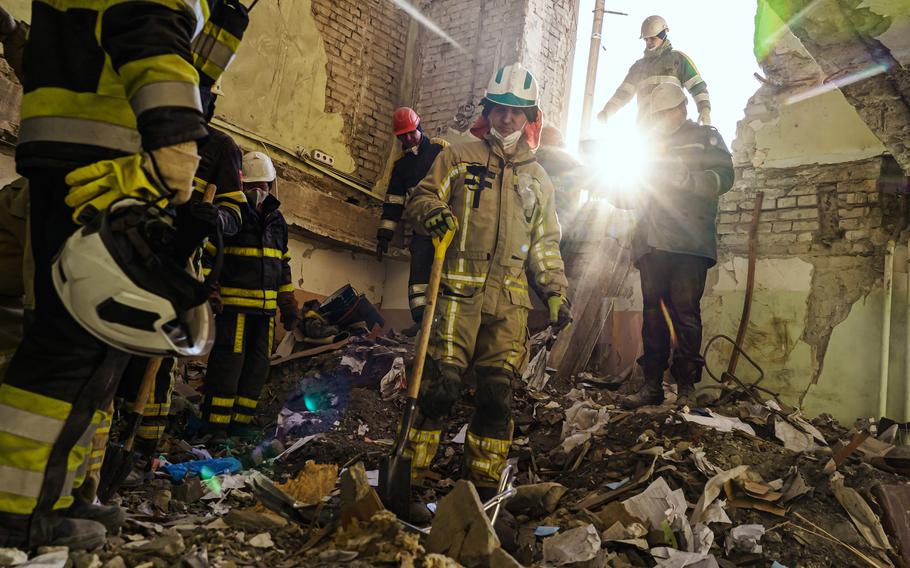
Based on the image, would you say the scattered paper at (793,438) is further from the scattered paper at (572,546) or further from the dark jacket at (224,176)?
the dark jacket at (224,176)

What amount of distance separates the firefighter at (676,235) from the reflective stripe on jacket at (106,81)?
139 inches

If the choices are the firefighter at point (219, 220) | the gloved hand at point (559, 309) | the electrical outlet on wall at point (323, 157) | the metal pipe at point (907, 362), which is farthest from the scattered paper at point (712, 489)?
the electrical outlet on wall at point (323, 157)

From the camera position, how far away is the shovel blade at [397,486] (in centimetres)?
249

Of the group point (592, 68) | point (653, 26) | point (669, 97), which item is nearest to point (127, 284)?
point (669, 97)

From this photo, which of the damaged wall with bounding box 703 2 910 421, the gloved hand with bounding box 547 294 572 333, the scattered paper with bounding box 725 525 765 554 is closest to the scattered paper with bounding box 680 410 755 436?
the scattered paper with bounding box 725 525 765 554

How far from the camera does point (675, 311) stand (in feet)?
14.3

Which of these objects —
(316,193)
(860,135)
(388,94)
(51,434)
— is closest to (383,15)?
(388,94)

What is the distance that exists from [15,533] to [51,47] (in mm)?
1328

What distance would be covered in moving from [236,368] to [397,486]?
1.86 m

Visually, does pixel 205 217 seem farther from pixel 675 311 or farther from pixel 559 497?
pixel 675 311

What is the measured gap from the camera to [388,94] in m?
8.60

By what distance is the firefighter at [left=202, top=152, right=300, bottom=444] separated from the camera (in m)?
3.89

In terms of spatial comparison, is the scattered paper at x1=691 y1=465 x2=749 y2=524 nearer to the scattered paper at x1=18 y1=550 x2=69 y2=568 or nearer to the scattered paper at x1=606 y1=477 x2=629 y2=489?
the scattered paper at x1=606 y1=477 x2=629 y2=489

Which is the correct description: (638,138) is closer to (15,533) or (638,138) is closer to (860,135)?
(860,135)
